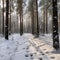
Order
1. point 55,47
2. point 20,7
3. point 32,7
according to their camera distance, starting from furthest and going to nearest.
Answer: point 32,7, point 20,7, point 55,47

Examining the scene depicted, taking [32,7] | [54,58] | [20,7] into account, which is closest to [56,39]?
[54,58]

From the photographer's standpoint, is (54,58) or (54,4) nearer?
(54,58)

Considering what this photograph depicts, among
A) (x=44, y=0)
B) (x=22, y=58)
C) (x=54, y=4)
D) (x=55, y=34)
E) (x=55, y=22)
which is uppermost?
(x=44, y=0)

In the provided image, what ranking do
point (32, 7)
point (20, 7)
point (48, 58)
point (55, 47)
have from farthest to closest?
point (32, 7) → point (20, 7) → point (55, 47) → point (48, 58)

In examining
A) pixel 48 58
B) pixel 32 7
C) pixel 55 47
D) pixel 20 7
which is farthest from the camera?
pixel 32 7

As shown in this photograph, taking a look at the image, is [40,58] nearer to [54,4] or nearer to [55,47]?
[55,47]

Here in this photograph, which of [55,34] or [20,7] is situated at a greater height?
[20,7]

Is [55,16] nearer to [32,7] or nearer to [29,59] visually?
[29,59]

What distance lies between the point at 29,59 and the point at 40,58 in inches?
23.5

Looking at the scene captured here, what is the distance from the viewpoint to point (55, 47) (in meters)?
12.4

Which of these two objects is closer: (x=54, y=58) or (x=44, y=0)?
(x=54, y=58)

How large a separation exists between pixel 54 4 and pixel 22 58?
17.1ft

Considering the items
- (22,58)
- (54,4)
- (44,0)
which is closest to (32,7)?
(44,0)

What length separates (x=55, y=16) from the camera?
498 inches
